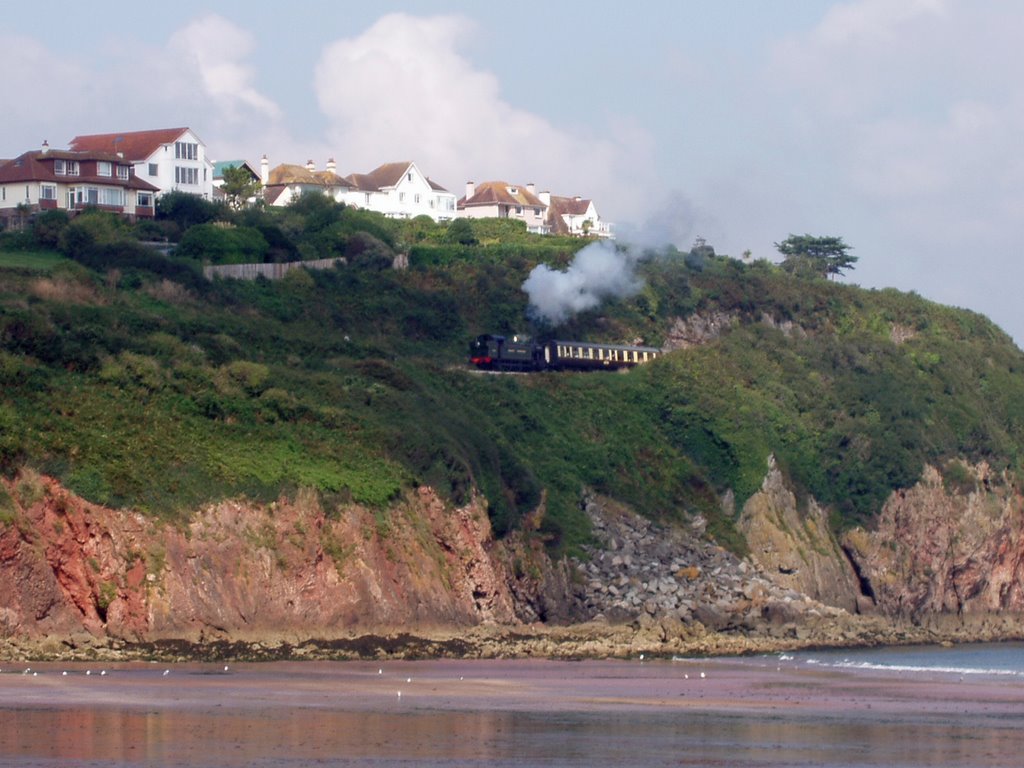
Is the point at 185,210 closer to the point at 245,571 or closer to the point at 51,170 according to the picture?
the point at 51,170

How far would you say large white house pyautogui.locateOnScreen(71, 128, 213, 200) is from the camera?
10876 cm

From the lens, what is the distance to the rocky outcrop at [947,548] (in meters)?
91.0

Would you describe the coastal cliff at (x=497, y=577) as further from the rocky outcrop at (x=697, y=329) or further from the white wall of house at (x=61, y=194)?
the white wall of house at (x=61, y=194)

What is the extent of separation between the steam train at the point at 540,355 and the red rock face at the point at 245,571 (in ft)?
71.9

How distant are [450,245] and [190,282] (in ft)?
85.2

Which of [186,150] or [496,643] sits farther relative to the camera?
[186,150]

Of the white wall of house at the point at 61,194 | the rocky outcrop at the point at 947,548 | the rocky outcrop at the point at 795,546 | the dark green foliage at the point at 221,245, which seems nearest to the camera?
the rocky outcrop at the point at 795,546

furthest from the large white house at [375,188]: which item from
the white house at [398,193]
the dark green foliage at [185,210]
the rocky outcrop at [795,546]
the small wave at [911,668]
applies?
the small wave at [911,668]

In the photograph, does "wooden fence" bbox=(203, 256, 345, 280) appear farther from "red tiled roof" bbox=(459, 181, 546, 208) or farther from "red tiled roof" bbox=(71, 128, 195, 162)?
"red tiled roof" bbox=(459, 181, 546, 208)

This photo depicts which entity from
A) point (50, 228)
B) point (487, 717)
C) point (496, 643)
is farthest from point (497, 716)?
point (50, 228)

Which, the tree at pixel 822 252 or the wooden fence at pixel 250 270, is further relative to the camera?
the tree at pixel 822 252

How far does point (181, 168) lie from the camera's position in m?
111

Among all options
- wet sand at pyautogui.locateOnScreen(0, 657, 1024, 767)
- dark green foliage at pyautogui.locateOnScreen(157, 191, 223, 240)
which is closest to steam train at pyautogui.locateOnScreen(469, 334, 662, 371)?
dark green foliage at pyautogui.locateOnScreen(157, 191, 223, 240)

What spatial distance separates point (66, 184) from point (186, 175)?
38.5 ft
